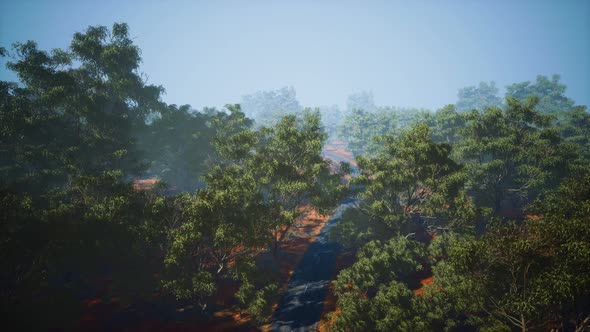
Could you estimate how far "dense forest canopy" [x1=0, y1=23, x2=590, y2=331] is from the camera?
49.1 feet

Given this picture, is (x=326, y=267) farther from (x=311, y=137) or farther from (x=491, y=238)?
(x=491, y=238)

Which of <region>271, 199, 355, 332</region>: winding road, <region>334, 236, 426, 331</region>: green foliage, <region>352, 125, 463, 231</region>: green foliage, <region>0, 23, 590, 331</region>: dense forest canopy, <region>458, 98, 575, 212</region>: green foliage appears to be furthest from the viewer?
<region>458, 98, 575, 212</region>: green foliage

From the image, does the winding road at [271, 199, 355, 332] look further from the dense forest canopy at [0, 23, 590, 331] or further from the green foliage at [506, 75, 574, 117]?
the green foliage at [506, 75, 574, 117]

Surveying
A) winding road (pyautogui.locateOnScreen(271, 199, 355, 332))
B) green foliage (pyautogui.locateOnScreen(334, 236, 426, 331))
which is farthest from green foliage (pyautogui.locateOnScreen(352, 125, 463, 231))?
winding road (pyautogui.locateOnScreen(271, 199, 355, 332))

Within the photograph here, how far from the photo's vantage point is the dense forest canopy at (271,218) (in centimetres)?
1498

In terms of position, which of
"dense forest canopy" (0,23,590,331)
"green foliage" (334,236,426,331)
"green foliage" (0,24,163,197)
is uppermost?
"green foliage" (0,24,163,197)

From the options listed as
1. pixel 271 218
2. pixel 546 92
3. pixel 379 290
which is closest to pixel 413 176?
pixel 379 290

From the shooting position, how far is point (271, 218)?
73.9 feet

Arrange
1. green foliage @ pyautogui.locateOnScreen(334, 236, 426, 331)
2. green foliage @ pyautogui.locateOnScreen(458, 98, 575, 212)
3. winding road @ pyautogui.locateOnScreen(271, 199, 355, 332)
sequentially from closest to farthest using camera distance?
green foliage @ pyautogui.locateOnScreen(334, 236, 426, 331)
winding road @ pyautogui.locateOnScreen(271, 199, 355, 332)
green foliage @ pyautogui.locateOnScreen(458, 98, 575, 212)

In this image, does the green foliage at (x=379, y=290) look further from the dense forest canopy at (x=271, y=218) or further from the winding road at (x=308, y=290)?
the winding road at (x=308, y=290)

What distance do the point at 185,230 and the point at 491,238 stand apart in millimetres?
19116

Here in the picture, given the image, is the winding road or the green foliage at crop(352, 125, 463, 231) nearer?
the winding road

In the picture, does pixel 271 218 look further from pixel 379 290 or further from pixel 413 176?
pixel 413 176

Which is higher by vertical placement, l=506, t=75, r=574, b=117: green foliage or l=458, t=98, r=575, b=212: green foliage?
l=506, t=75, r=574, b=117: green foliage
